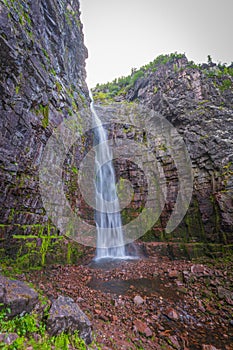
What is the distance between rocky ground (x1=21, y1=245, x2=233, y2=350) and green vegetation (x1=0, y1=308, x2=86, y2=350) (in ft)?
2.38

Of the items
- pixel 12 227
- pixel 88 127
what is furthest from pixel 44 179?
pixel 88 127

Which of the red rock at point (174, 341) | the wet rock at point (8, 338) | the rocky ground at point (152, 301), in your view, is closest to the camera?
the wet rock at point (8, 338)

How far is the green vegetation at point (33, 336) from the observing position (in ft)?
8.12

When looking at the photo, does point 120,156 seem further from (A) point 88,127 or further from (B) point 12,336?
(B) point 12,336

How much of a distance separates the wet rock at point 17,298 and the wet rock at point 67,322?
43 centimetres

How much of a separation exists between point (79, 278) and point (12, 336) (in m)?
A: 4.47

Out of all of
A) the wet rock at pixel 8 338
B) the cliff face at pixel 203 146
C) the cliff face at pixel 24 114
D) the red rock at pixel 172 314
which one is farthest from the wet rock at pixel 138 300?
the cliff face at pixel 203 146

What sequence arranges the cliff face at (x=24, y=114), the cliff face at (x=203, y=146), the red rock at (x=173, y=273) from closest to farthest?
the cliff face at (x=24, y=114)
the red rock at (x=173, y=273)
the cliff face at (x=203, y=146)

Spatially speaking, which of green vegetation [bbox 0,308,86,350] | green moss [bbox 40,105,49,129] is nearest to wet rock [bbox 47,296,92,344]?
green vegetation [bbox 0,308,86,350]

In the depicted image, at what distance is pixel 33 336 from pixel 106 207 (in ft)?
33.2

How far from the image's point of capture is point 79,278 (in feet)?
21.4

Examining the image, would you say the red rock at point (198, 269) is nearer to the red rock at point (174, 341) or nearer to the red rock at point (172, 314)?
the red rock at point (172, 314)

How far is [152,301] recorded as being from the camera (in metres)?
5.25

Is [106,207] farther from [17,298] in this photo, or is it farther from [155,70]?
[155,70]
